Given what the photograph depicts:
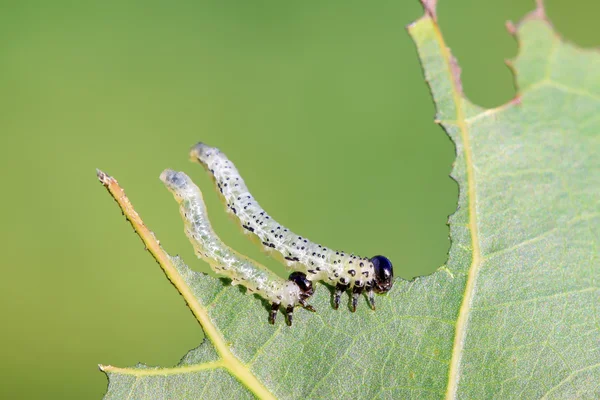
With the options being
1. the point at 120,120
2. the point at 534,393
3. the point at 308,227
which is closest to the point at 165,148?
the point at 120,120

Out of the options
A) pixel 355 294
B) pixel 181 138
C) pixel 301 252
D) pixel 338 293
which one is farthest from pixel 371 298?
pixel 181 138

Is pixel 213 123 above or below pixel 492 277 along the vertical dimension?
above

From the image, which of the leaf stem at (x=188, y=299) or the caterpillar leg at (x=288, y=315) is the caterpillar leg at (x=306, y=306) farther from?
the leaf stem at (x=188, y=299)

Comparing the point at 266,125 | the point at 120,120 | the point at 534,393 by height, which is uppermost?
the point at 120,120

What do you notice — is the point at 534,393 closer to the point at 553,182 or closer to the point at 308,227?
the point at 553,182

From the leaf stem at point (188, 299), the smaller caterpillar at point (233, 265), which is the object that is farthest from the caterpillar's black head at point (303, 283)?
the leaf stem at point (188, 299)

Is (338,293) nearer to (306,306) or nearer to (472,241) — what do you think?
(306,306)
